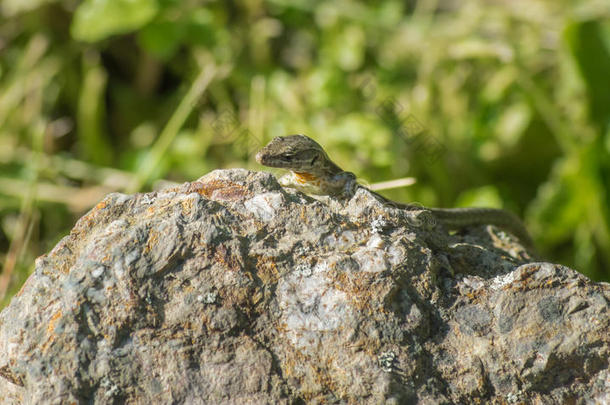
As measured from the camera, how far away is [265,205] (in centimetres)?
310

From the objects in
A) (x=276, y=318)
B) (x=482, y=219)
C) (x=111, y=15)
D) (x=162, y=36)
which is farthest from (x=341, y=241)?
(x=162, y=36)

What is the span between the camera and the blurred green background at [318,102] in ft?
20.0

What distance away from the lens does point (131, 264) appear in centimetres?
279

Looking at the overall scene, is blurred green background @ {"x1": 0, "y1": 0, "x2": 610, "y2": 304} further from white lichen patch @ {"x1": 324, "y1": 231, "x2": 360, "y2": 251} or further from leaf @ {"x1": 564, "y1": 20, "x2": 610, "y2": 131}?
white lichen patch @ {"x1": 324, "y1": 231, "x2": 360, "y2": 251}

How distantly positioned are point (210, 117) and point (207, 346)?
4534mm

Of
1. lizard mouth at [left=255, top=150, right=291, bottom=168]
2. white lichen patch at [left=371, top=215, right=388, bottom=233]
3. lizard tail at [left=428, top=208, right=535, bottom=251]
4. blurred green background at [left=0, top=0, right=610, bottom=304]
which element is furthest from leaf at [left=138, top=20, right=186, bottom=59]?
white lichen patch at [left=371, top=215, right=388, bottom=233]

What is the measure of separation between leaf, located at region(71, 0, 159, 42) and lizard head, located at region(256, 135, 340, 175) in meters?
3.21

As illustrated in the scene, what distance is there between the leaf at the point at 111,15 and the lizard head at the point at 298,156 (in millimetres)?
3206

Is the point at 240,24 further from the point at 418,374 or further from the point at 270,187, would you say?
the point at 418,374

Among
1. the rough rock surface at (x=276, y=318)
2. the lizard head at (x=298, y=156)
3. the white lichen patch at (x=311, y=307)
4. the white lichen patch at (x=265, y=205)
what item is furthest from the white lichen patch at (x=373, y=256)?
the lizard head at (x=298, y=156)

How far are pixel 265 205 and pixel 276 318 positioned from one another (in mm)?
556

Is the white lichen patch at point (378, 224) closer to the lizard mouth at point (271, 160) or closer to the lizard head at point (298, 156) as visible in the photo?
the lizard head at point (298, 156)

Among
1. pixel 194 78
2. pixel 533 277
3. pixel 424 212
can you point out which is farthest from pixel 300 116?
pixel 533 277

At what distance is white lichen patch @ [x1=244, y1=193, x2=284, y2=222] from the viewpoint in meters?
3.06
